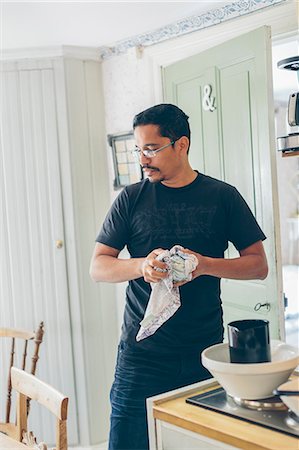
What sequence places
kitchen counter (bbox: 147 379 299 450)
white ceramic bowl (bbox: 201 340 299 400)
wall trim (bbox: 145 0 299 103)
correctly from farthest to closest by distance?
wall trim (bbox: 145 0 299 103)
white ceramic bowl (bbox: 201 340 299 400)
kitchen counter (bbox: 147 379 299 450)

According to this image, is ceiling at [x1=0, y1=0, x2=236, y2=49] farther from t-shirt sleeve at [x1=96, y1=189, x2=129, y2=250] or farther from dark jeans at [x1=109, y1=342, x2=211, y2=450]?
dark jeans at [x1=109, y1=342, x2=211, y2=450]

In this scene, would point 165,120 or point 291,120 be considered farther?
point 165,120

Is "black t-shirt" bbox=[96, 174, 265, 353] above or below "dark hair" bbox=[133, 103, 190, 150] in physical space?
below

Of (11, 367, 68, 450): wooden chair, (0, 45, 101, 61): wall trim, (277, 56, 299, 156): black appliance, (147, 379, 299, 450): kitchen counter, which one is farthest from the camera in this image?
(0, 45, 101, 61): wall trim

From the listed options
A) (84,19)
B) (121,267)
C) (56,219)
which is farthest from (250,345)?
(56,219)

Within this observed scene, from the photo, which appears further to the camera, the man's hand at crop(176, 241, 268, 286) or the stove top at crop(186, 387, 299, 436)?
the man's hand at crop(176, 241, 268, 286)

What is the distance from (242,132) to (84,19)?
911 millimetres

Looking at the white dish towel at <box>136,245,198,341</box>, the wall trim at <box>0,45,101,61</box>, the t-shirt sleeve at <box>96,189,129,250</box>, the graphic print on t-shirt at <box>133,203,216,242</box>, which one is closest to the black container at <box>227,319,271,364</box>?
the white dish towel at <box>136,245,198,341</box>

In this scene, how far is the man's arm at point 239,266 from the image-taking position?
6.19 feet

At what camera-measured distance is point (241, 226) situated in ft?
6.88

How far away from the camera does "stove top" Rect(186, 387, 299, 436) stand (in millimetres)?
1342

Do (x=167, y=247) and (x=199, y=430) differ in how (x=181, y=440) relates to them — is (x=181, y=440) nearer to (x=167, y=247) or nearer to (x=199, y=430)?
(x=199, y=430)

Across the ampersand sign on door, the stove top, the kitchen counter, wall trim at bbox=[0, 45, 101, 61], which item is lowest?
the kitchen counter

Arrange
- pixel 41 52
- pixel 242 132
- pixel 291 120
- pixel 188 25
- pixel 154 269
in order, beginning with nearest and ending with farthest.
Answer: pixel 154 269
pixel 291 120
pixel 242 132
pixel 188 25
pixel 41 52
